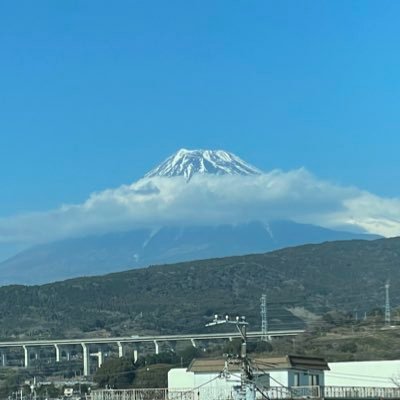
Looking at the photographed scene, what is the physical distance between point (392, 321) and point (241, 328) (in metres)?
128

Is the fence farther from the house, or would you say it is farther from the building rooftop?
the building rooftop

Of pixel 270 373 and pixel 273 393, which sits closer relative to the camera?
pixel 273 393

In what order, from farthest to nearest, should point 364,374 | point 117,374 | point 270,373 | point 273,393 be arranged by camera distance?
point 117,374, point 364,374, point 270,373, point 273,393

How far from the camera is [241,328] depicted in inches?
2462

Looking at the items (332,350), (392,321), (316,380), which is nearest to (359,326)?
(392,321)

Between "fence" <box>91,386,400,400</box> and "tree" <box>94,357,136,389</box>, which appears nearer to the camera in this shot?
"fence" <box>91,386,400,400</box>

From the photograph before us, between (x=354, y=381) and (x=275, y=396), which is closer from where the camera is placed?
(x=275, y=396)

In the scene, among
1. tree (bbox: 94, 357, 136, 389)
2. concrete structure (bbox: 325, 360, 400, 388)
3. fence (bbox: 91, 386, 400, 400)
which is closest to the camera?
fence (bbox: 91, 386, 400, 400)

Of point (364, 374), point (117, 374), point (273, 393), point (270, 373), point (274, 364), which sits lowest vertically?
point (273, 393)

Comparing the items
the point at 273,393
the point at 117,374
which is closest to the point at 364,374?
the point at 273,393

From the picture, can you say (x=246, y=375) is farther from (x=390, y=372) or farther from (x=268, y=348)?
(x=268, y=348)

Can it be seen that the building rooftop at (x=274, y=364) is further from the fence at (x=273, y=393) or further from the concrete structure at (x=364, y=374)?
the concrete structure at (x=364, y=374)

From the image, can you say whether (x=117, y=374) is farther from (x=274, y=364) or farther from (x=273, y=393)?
(x=273, y=393)

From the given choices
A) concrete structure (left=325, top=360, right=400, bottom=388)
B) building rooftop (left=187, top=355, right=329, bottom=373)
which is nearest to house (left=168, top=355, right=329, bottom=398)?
building rooftop (left=187, top=355, right=329, bottom=373)
